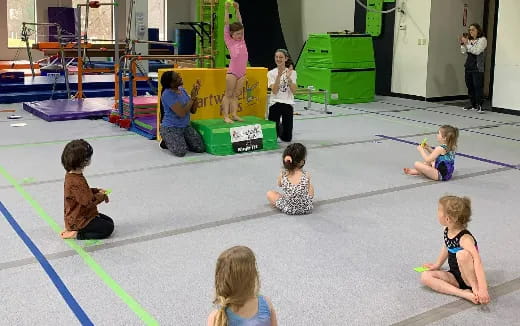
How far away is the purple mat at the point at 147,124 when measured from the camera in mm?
6961

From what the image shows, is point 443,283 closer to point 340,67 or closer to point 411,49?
point 340,67

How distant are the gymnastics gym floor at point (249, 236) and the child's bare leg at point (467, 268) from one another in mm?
125

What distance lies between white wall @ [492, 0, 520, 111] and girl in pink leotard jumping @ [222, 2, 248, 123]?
514 centimetres

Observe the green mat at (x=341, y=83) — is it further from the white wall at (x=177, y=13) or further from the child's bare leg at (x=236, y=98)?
the white wall at (x=177, y=13)

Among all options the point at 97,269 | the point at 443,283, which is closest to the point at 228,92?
the point at 97,269

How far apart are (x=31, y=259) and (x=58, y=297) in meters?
0.57

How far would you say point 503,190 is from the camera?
5059mm

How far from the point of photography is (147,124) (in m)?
7.11

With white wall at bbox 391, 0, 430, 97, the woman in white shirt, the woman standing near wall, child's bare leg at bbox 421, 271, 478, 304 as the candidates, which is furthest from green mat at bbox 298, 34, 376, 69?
child's bare leg at bbox 421, 271, 478, 304

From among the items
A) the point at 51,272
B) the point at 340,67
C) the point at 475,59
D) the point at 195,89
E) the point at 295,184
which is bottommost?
the point at 51,272

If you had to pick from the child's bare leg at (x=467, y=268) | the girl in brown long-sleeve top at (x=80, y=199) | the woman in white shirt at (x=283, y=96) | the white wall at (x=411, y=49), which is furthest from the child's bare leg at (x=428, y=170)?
the white wall at (x=411, y=49)

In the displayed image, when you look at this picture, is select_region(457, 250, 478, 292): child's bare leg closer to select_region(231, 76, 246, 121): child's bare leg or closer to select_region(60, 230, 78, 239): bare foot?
select_region(60, 230, 78, 239): bare foot

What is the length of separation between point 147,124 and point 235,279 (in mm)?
5465

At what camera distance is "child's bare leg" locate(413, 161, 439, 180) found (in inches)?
207
